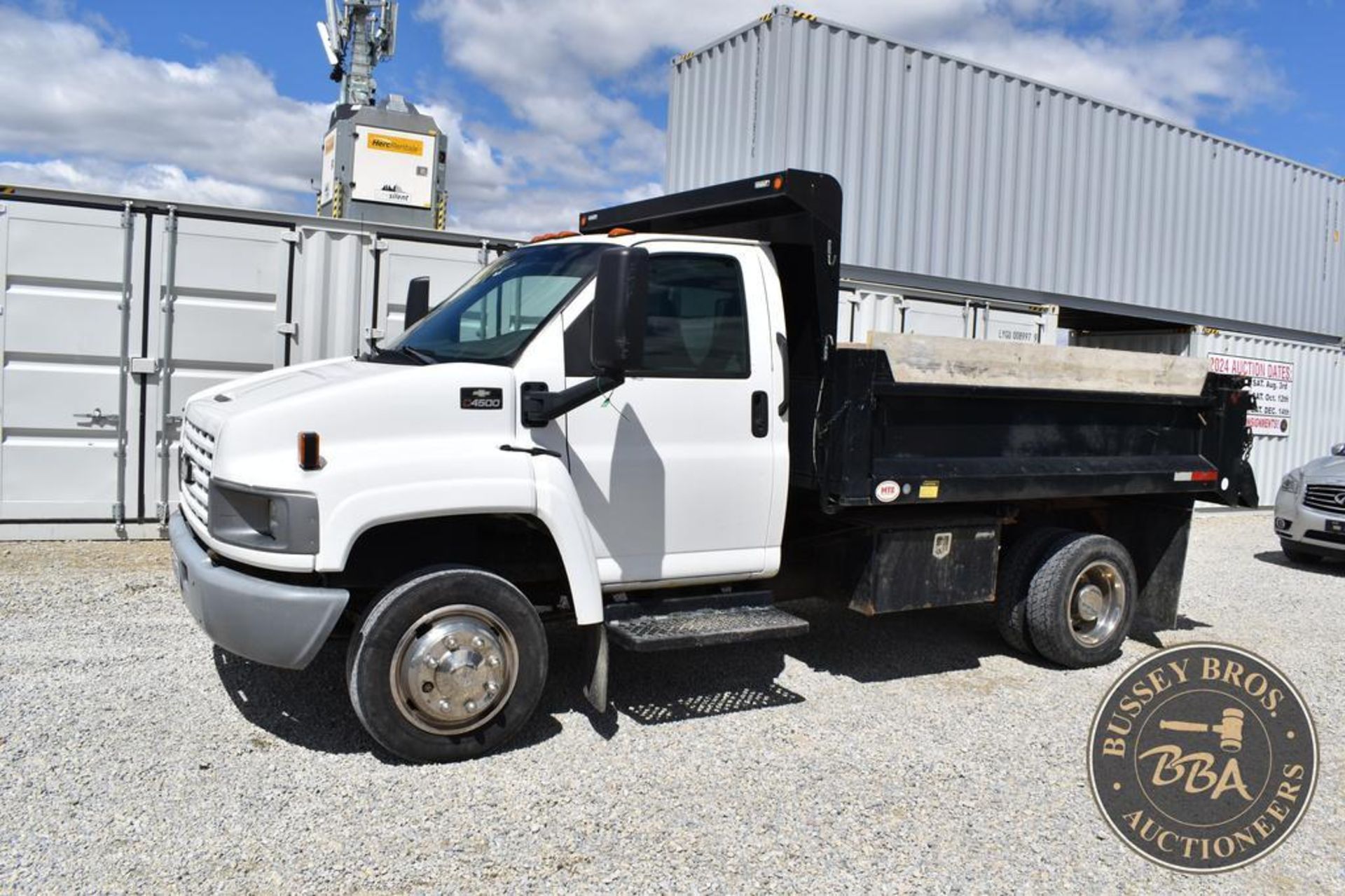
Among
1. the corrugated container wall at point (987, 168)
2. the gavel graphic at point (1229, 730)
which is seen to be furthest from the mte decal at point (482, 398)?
the corrugated container wall at point (987, 168)

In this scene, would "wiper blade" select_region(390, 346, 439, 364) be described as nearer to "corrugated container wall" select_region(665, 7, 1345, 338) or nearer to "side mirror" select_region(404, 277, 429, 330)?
"side mirror" select_region(404, 277, 429, 330)

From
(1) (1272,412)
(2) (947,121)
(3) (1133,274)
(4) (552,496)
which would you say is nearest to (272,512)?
(4) (552,496)

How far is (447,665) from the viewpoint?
13.6 ft

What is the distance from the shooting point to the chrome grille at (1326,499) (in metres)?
9.61

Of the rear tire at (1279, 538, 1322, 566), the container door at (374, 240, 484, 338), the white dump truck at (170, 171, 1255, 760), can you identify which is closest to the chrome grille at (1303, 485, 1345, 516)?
the rear tire at (1279, 538, 1322, 566)

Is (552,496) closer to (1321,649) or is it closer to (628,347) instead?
(628,347)

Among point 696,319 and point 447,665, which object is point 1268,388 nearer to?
point 696,319

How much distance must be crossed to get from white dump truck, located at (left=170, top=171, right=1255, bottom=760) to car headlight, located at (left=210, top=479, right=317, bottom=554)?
1 cm

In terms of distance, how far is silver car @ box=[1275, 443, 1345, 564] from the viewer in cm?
960

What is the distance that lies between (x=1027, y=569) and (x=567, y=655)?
2603mm

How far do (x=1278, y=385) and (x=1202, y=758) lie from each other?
12012mm

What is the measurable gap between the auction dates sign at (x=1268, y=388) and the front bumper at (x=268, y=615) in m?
12.7

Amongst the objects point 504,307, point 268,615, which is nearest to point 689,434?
point 504,307

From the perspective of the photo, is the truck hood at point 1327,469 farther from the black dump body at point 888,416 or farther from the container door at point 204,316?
the container door at point 204,316
